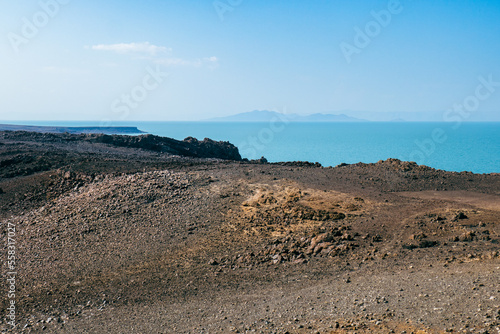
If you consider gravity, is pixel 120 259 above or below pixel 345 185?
below

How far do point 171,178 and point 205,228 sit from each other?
499 centimetres

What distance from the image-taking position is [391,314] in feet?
27.6

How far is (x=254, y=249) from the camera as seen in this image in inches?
542

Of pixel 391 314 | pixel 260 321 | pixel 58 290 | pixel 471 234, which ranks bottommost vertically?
pixel 58 290

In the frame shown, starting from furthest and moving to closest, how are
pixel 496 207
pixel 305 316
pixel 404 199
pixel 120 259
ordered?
pixel 404 199 → pixel 496 207 → pixel 120 259 → pixel 305 316

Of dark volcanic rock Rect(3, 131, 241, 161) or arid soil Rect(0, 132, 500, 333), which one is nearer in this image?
arid soil Rect(0, 132, 500, 333)

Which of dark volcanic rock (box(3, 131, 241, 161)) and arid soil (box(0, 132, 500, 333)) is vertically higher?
dark volcanic rock (box(3, 131, 241, 161))

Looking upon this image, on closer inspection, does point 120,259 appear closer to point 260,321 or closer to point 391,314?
point 260,321

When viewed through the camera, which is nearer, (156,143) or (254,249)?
(254,249)

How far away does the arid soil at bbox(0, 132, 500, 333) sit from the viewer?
365 inches

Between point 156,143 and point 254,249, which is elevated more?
point 156,143

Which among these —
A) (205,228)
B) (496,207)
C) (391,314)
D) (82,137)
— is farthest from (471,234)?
(82,137)

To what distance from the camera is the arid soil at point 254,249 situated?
365 inches

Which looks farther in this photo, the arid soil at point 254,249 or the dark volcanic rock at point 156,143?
the dark volcanic rock at point 156,143
